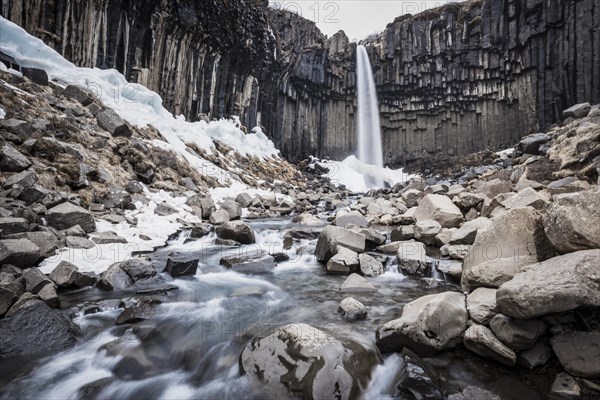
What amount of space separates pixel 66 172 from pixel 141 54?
14.8 metres

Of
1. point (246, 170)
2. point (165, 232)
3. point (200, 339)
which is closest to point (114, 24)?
point (246, 170)

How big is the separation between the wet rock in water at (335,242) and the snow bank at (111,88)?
1044cm

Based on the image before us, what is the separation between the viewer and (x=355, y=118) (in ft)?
139

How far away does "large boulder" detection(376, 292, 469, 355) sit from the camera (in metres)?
3.11

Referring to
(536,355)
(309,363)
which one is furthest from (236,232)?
(536,355)

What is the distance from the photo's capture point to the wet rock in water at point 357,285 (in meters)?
4.98

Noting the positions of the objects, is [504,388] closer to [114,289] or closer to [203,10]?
[114,289]

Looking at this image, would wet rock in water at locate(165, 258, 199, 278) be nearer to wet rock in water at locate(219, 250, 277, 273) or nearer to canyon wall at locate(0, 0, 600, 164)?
wet rock in water at locate(219, 250, 277, 273)

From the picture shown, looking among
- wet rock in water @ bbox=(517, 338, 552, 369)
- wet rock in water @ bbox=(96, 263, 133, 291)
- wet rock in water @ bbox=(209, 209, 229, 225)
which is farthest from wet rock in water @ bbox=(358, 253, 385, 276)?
wet rock in water @ bbox=(209, 209, 229, 225)

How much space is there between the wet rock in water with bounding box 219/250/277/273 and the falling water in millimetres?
37051

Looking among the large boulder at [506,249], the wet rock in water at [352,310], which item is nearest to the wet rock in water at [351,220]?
the large boulder at [506,249]

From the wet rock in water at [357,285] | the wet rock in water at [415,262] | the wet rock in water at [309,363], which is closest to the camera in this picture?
the wet rock in water at [309,363]

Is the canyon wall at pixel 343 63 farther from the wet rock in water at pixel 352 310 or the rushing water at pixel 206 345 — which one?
the wet rock in water at pixel 352 310

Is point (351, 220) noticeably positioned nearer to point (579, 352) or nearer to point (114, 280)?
point (114, 280)
